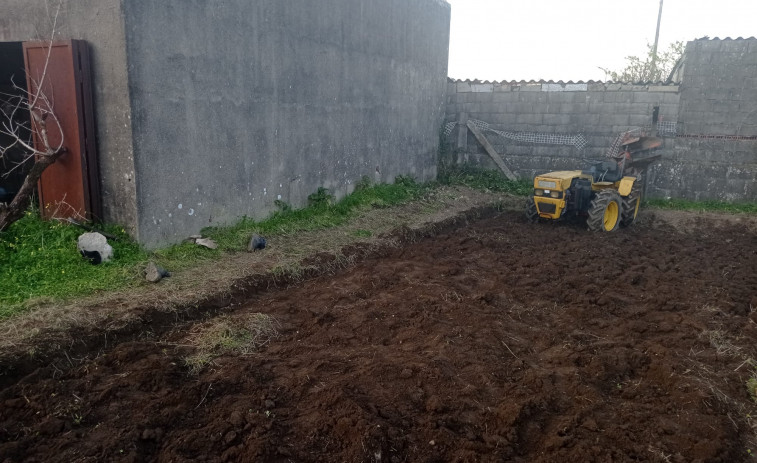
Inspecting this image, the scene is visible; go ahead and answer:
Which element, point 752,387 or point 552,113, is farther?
point 552,113

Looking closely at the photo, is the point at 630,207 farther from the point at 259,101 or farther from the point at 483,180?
the point at 259,101

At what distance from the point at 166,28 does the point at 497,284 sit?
509 cm

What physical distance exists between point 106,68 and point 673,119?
11.6 m

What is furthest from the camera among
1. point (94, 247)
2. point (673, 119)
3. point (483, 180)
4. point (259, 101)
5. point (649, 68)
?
point (649, 68)

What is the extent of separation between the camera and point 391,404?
4.02 m

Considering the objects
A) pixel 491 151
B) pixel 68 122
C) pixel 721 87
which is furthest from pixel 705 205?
pixel 68 122

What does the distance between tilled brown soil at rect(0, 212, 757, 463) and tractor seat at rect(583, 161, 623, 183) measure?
3996 mm

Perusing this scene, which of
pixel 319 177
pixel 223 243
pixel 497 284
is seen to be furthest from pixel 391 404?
pixel 319 177

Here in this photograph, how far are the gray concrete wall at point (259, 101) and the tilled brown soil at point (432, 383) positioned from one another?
2182mm

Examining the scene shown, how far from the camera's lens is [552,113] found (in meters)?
13.9

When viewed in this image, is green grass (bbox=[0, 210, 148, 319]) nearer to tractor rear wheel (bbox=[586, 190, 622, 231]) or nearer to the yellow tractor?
the yellow tractor

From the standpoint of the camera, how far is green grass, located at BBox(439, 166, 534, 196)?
1406cm

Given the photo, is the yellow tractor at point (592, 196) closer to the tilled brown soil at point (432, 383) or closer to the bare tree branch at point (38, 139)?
the tilled brown soil at point (432, 383)

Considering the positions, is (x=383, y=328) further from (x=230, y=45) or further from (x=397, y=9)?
(x=397, y=9)
